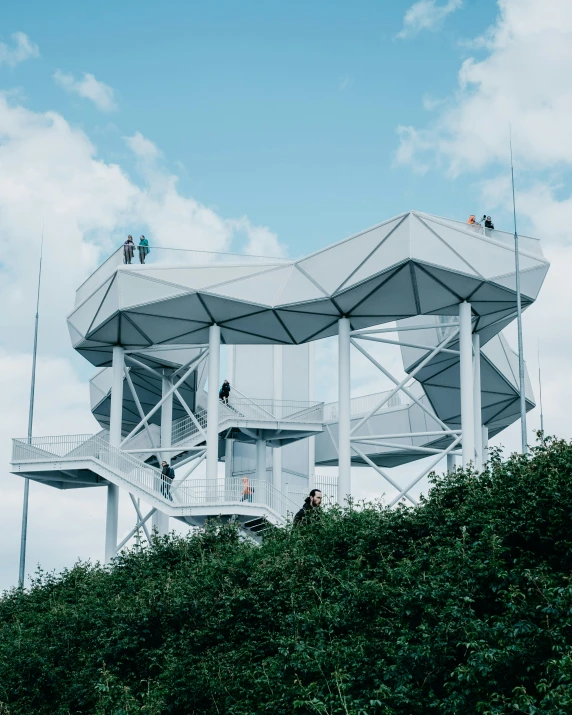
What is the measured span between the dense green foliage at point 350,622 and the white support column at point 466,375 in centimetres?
A: 1020

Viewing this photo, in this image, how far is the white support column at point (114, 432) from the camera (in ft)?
111

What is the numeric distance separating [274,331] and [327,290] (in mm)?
3967

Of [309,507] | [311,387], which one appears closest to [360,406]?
[311,387]

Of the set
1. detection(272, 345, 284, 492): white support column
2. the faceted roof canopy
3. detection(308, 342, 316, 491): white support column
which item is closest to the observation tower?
the faceted roof canopy

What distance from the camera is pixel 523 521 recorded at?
1552 cm

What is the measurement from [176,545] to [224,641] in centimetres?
648

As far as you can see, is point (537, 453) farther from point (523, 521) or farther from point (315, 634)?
point (315, 634)

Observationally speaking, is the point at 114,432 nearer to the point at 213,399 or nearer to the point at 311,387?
the point at 213,399

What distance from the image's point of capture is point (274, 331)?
33.8m

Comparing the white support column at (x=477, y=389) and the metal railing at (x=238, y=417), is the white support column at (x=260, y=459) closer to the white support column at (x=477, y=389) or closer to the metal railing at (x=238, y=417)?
the metal railing at (x=238, y=417)

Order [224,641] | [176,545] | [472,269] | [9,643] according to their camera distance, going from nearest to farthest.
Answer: [224,641] < [9,643] < [176,545] < [472,269]

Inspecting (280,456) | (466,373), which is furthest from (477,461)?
(280,456)

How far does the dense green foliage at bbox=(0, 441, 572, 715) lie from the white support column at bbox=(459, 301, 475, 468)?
10195mm

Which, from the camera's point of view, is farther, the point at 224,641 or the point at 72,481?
the point at 72,481
